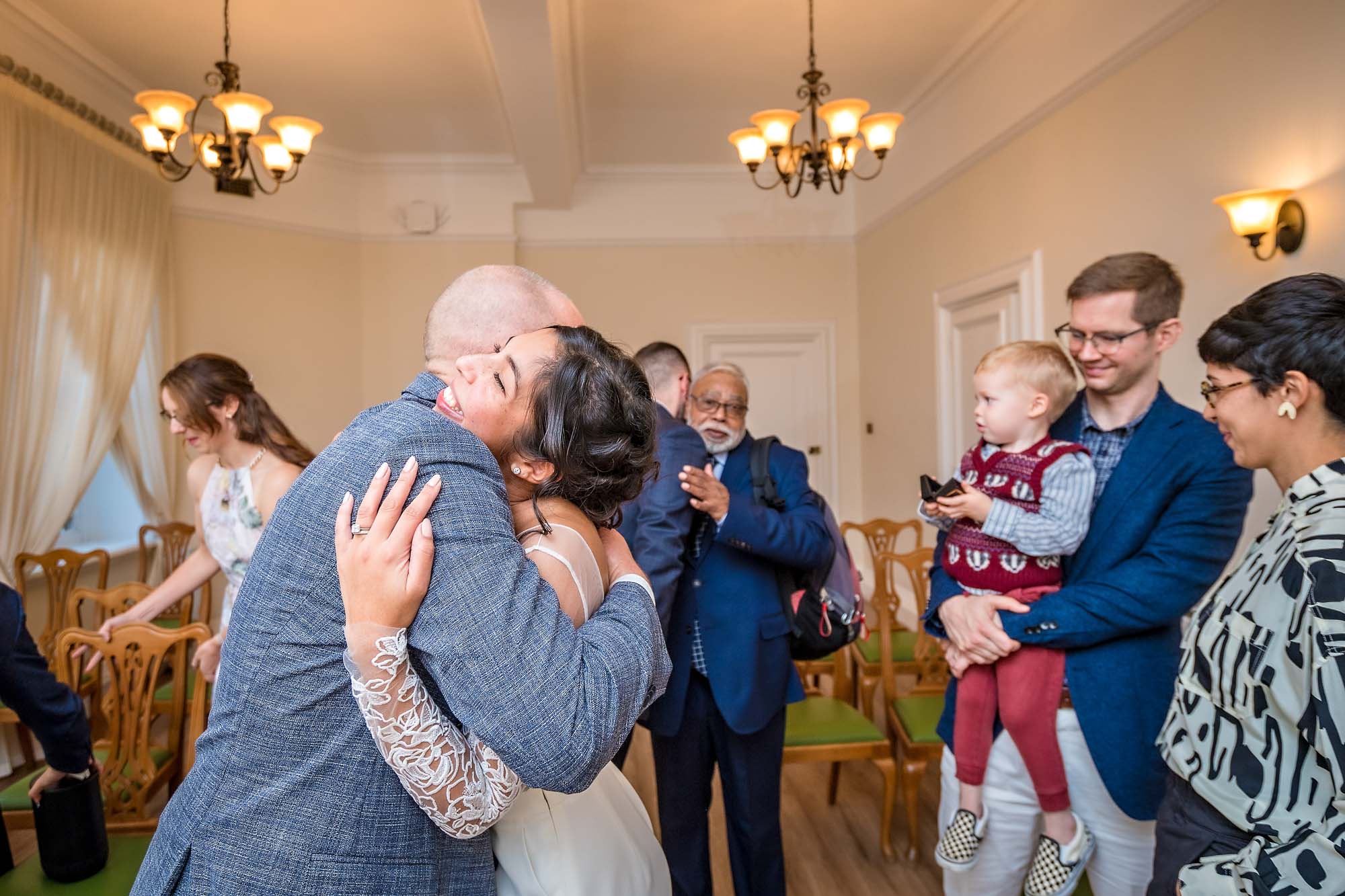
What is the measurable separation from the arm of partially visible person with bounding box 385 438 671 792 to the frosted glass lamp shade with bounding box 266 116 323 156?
3.84 metres

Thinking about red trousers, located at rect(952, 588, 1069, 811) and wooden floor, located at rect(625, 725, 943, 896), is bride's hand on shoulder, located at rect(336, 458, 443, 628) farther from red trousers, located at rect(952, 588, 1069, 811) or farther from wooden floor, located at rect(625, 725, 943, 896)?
wooden floor, located at rect(625, 725, 943, 896)

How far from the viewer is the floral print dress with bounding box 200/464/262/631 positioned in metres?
2.50

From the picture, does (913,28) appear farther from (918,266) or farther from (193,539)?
(193,539)

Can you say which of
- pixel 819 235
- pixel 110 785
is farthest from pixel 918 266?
pixel 110 785

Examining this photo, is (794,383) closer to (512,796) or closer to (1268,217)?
(1268,217)

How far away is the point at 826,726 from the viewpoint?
9.41ft

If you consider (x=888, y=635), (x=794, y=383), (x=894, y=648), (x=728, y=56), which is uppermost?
(x=728, y=56)

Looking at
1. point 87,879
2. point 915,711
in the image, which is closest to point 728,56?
point 915,711

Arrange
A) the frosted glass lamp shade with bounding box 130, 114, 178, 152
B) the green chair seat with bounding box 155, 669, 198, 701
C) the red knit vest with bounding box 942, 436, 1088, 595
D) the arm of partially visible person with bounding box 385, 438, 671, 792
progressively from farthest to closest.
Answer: the frosted glass lamp shade with bounding box 130, 114, 178, 152
the green chair seat with bounding box 155, 669, 198, 701
the red knit vest with bounding box 942, 436, 1088, 595
the arm of partially visible person with bounding box 385, 438, 671, 792

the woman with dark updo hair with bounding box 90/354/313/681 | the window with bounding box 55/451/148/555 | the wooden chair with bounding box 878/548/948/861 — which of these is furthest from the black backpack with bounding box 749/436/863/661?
the window with bounding box 55/451/148/555

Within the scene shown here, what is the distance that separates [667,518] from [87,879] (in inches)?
59.8

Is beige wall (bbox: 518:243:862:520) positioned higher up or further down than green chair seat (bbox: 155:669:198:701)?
higher up

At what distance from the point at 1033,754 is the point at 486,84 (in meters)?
4.82

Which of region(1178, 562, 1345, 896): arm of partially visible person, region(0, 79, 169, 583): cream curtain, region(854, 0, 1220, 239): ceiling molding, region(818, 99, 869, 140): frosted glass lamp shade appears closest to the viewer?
region(1178, 562, 1345, 896): arm of partially visible person
